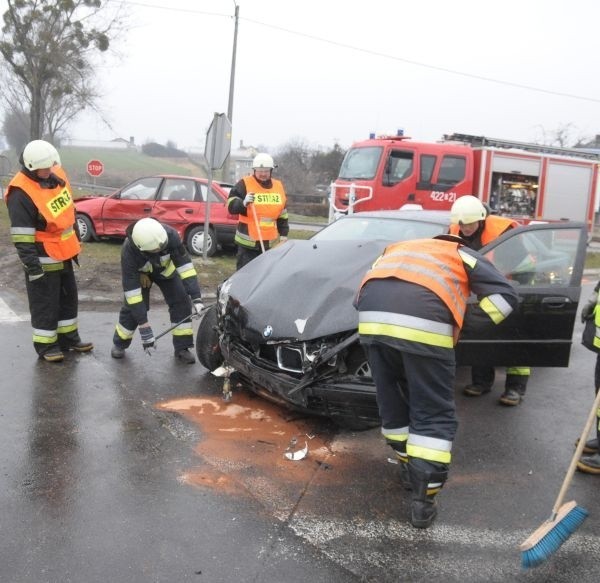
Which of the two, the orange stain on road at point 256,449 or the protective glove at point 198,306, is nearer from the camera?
the orange stain on road at point 256,449

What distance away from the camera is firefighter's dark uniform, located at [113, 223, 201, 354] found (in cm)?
513

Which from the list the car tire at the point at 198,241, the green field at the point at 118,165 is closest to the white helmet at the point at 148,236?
the car tire at the point at 198,241

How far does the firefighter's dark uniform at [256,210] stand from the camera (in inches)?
271

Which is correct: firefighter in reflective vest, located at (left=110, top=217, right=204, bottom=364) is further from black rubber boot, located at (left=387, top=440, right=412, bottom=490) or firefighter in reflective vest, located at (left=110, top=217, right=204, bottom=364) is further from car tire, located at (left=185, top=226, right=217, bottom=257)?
→ car tire, located at (left=185, top=226, right=217, bottom=257)

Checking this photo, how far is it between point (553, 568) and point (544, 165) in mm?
12471

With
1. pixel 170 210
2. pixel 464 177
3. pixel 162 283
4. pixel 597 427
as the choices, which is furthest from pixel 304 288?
pixel 464 177

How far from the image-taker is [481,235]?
4.54 metres

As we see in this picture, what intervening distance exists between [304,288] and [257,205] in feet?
9.65

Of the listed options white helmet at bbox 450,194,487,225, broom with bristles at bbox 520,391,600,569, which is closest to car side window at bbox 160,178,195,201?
white helmet at bbox 450,194,487,225

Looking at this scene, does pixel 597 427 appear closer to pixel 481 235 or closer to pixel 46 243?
pixel 481 235

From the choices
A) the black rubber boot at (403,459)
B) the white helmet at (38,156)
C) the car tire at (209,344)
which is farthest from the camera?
the white helmet at (38,156)

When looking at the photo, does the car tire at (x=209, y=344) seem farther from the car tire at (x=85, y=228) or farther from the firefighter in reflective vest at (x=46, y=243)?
the car tire at (x=85, y=228)

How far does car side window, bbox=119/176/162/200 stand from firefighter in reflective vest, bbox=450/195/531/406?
7214 millimetres

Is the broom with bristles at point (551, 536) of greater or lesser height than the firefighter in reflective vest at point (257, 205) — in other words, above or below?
below
